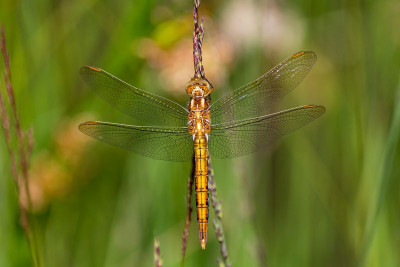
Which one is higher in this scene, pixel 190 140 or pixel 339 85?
pixel 339 85

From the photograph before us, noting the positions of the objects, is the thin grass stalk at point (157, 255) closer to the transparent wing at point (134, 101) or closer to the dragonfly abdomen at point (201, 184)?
the dragonfly abdomen at point (201, 184)

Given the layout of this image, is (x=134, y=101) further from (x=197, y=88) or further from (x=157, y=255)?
(x=157, y=255)

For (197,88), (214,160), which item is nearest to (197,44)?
(197,88)

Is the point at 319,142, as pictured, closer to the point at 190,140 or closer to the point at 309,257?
the point at 309,257

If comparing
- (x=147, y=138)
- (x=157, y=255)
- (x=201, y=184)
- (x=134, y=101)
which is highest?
(x=134, y=101)

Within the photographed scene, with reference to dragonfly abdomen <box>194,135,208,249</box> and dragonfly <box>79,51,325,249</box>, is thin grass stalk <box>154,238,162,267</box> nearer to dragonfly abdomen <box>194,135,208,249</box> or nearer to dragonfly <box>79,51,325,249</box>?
dragonfly abdomen <box>194,135,208,249</box>

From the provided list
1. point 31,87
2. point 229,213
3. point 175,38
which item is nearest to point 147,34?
point 175,38

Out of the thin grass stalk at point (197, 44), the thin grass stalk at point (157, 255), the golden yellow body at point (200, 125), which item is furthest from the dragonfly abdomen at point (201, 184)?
the thin grass stalk at point (197, 44)
